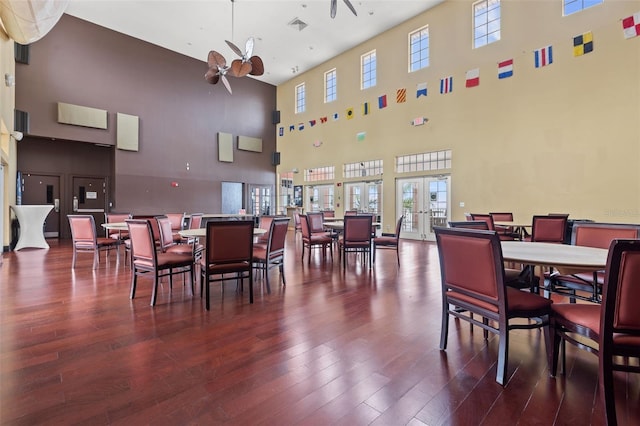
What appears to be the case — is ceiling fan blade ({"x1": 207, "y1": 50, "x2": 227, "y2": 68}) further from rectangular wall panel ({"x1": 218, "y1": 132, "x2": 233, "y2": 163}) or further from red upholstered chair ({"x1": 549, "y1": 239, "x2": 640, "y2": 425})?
red upholstered chair ({"x1": 549, "y1": 239, "x2": 640, "y2": 425})

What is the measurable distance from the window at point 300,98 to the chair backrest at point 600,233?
11544 mm

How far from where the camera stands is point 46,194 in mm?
9422

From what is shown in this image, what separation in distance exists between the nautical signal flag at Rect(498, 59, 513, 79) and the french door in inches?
Result: 108

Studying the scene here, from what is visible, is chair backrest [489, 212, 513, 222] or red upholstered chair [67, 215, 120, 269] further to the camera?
chair backrest [489, 212, 513, 222]

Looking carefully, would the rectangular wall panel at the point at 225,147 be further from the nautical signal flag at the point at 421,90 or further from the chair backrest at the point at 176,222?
the nautical signal flag at the point at 421,90

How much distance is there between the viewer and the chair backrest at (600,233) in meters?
2.46

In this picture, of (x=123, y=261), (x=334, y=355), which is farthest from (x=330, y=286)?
(x=123, y=261)

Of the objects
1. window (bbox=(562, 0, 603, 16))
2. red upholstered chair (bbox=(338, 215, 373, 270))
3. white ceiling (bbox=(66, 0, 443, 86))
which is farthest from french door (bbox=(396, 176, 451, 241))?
white ceiling (bbox=(66, 0, 443, 86))

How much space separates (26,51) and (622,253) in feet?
39.6

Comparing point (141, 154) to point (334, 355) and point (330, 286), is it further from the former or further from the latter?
point (334, 355)

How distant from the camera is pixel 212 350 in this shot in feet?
7.14

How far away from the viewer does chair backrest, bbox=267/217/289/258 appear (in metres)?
3.69

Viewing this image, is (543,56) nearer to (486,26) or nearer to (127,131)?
(486,26)

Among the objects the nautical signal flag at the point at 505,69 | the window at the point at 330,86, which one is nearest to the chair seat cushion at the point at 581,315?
the nautical signal flag at the point at 505,69
